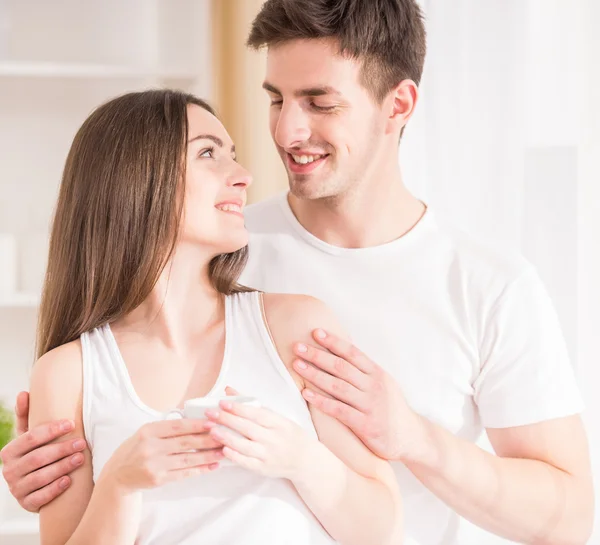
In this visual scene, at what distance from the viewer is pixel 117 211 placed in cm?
142

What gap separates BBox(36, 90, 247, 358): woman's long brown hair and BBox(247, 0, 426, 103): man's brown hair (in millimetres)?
289

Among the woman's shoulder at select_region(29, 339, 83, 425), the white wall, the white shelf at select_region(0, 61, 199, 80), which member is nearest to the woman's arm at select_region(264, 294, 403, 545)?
the woman's shoulder at select_region(29, 339, 83, 425)

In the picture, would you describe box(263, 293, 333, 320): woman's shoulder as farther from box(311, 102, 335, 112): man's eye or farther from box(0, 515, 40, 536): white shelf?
box(0, 515, 40, 536): white shelf

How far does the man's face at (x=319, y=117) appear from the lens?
5.40 ft

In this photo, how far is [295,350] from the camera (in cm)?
138

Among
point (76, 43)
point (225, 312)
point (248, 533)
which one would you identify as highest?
point (76, 43)

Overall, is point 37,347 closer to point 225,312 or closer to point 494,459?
point 225,312

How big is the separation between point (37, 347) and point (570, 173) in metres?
1.02

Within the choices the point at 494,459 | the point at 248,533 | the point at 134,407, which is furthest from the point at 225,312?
the point at 494,459

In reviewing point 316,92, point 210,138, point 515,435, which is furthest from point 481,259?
point 210,138

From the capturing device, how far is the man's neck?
1.71 m

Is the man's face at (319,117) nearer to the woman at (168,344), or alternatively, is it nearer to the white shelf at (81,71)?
the woman at (168,344)

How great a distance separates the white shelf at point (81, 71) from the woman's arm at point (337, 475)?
1.37 meters

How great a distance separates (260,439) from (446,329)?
1.98 feet
